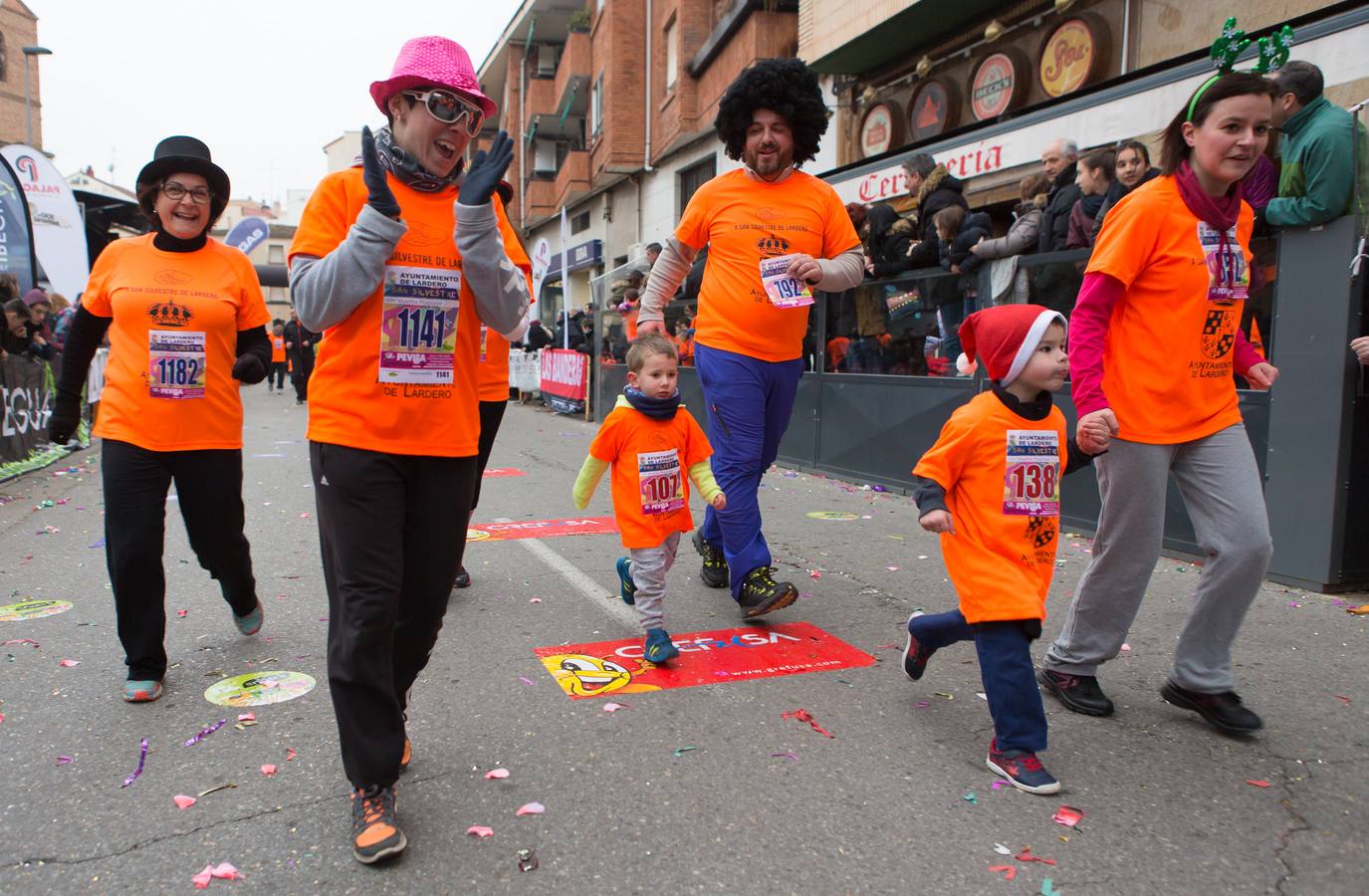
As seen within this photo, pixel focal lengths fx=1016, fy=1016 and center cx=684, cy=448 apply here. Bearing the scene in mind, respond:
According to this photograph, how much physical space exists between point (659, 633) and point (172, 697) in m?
1.79

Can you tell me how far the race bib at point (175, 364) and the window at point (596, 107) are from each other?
2325 centimetres

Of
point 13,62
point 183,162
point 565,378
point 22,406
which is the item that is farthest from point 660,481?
point 13,62

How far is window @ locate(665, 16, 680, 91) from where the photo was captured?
21.8 meters

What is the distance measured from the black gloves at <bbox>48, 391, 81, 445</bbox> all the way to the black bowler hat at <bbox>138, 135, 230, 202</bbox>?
0.86m

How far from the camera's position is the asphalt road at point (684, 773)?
8.00 feet

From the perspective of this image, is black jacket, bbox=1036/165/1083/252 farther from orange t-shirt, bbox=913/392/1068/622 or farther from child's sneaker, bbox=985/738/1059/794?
child's sneaker, bbox=985/738/1059/794

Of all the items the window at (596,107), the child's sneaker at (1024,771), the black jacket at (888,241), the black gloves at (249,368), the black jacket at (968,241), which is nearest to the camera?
the child's sneaker at (1024,771)

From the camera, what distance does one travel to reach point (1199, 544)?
330cm

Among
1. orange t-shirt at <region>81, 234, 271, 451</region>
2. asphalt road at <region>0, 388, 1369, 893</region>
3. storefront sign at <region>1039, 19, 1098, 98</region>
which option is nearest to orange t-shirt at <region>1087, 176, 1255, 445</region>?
asphalt road at <region>0, 388, 1369, 893</region>

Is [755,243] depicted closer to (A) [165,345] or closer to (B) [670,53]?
(A) [165,345]

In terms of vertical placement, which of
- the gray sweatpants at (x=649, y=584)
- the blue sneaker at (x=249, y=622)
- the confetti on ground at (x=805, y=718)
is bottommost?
the confetti on ground at (x=805, y=718)

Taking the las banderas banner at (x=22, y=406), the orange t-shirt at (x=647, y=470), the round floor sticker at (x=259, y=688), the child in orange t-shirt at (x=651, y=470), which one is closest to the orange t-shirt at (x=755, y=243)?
the child in orange t-shirt at (x=651, y=470)

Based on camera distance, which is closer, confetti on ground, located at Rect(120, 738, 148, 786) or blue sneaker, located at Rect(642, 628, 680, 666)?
confetti on ground, located at Rect(120, 738, 148, 786)

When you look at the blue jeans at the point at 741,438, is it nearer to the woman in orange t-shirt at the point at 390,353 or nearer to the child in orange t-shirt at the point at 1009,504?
the child in orange t-shirt at the point at 1009,504
